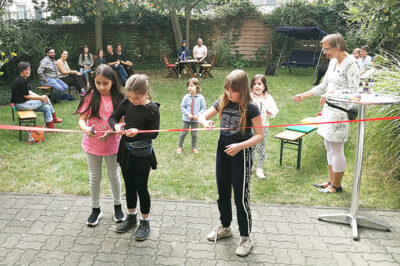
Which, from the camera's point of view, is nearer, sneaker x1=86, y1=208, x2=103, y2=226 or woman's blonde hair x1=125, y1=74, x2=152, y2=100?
woman's blonde hair x1=125, y1=74, x2=152, y2=100

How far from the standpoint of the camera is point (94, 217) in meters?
4.05

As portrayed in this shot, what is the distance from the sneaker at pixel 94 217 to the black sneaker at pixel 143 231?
1.77 ft

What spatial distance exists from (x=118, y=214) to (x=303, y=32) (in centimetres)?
1419

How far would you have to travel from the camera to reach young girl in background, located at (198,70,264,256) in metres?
3.25

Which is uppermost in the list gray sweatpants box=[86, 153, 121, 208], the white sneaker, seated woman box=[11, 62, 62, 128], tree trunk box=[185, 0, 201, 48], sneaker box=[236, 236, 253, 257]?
tree trunk box=[185, 0, 201, 48]

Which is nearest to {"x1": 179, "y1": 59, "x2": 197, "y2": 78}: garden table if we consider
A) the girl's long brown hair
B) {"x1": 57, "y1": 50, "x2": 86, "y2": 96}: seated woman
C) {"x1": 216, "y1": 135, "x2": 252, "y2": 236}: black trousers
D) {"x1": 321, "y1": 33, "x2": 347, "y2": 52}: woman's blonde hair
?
{"x1": 57, "y1": 50, "x2": 86, "y2": 96}: seated woman

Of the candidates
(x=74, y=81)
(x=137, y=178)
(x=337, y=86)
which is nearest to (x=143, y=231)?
(x=137, y=178)

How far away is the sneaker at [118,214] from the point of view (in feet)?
13.4

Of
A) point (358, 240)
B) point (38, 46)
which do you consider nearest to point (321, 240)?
point (358, 240)

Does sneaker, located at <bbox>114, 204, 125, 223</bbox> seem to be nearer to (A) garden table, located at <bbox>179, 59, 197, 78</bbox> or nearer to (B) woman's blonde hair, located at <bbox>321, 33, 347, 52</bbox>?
(B) woman's blonde hair, located at <bbox>321, 33, 347, 52</bbox>

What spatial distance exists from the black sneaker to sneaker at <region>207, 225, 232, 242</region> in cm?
64

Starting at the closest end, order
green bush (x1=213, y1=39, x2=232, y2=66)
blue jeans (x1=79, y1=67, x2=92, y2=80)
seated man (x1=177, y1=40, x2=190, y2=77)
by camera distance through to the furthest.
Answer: blue jeans (x1=79, y1=67, x2=92, y2=80) → seated man (x1=177, y1=40, x2=190, y2=77) → green bush (x1=213, y1=39, x2=232, y2=66)

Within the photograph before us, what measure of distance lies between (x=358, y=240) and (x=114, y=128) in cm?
271

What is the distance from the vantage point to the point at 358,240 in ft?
12.4
